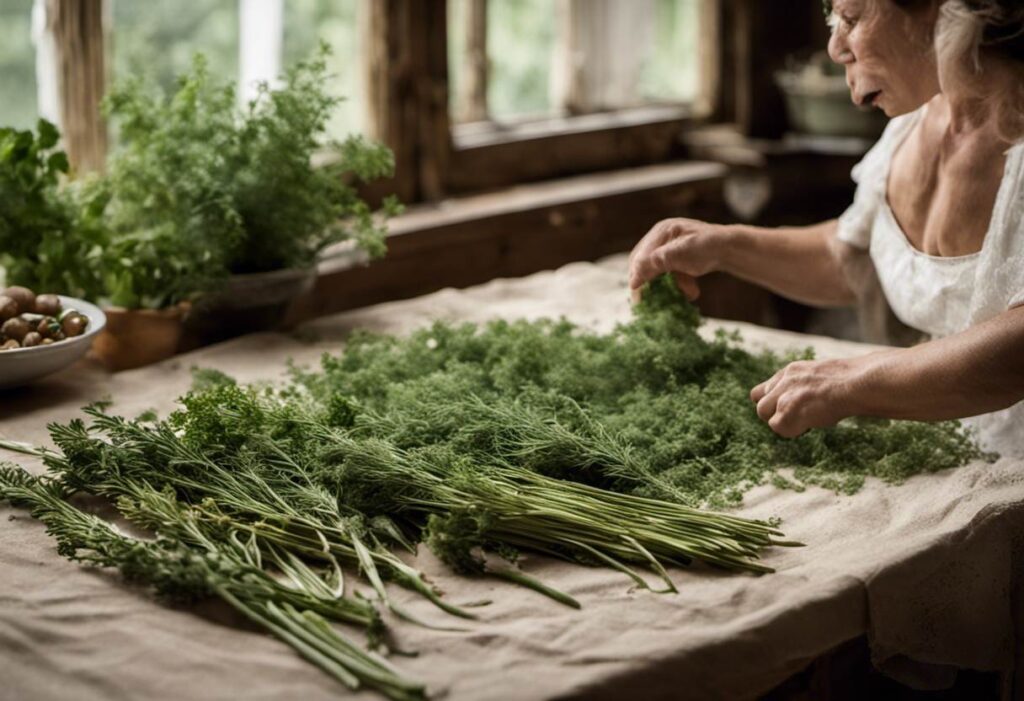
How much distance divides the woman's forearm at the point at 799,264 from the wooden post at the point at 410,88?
186cm

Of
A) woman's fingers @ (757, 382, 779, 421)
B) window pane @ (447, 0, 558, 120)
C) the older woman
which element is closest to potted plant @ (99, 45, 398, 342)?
the older woman

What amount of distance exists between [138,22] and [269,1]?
429mm

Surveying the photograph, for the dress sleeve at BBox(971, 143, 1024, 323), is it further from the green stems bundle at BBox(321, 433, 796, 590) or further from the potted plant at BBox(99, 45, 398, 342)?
the potted plant at BBox(99, 45, 398, 342)

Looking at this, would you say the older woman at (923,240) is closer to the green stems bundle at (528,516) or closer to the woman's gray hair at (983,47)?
the woman's gray hair at (983,47)

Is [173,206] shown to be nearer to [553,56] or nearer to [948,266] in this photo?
[948,266]

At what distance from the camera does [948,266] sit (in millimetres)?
2416

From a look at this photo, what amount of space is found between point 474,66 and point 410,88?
0.43 metres

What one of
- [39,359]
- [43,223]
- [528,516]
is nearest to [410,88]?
[43,223]

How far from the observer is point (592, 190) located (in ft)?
15.9

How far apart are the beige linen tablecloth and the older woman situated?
0.16 m

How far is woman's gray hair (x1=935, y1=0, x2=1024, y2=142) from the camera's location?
6.82ft

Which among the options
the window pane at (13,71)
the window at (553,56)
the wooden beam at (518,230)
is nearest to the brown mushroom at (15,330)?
the wooden beam at (518,230)

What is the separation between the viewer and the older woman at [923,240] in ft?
6.68

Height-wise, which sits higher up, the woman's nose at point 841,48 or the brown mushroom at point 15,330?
the woman's nose at point 841,48
